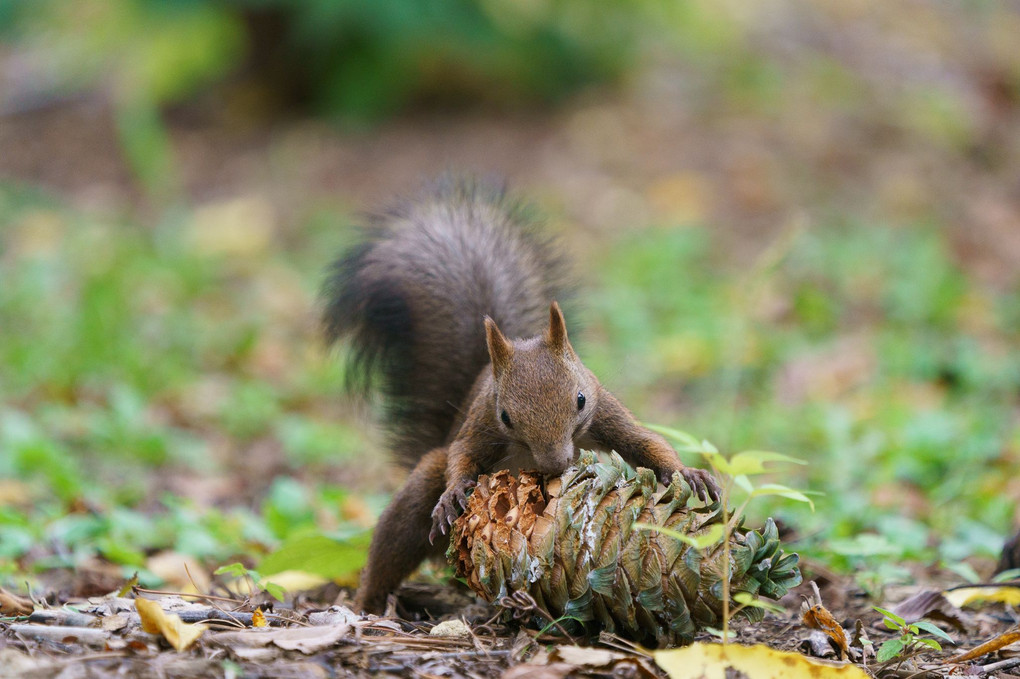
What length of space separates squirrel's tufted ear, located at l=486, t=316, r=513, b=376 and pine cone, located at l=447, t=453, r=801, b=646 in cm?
42

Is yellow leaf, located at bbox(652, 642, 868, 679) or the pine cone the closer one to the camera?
yellow leaf, located at bbox(652, 642, 868, 679)

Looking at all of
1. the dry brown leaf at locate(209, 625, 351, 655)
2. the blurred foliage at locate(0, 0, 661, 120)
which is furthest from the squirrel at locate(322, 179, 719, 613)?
the blurred foliage at locate(0, 0, 661, 120)

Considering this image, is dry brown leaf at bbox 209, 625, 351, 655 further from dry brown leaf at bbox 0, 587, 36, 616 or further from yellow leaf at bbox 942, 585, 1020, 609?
yellow leaf at bbox 942, 585, 1020, 609

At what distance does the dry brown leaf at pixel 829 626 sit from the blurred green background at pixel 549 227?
1.73 feet

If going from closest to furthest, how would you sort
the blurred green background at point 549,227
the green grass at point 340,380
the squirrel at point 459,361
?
1. the squirrel at point 459,361
2. the green grass at point 340,380
3. the blurred green background at point 549,227

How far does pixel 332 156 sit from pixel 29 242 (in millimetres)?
2420

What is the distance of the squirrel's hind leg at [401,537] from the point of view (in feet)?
8.73

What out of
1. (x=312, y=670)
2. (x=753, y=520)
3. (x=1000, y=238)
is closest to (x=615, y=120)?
(x=1000, y=238)

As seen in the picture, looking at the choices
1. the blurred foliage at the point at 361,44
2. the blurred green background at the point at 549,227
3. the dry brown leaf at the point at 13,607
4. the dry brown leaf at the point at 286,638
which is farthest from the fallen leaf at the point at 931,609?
the blurred foliage at the point at 361,44

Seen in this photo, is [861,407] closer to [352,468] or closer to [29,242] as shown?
[352,468]

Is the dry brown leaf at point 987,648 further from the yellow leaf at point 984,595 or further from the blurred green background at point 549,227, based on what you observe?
the blurred green background at point 549,227

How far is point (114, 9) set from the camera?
8.97m

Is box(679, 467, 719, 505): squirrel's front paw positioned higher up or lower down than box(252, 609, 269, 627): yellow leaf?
higher up

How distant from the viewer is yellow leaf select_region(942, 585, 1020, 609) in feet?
8.51
